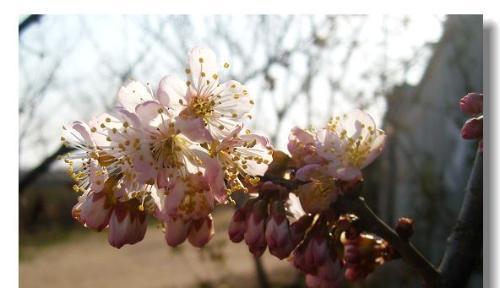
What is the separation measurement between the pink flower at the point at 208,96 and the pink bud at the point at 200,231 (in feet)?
0.41

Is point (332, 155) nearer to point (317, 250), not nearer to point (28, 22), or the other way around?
point (317, 250)

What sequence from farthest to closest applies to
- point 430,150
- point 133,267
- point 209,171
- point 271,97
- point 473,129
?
1. point 133,267
2. point 430,150
3. point 271,97
4. point 473,129
5. point 209,171

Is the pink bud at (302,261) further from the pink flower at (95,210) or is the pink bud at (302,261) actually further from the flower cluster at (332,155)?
the pink flower at (95,210)

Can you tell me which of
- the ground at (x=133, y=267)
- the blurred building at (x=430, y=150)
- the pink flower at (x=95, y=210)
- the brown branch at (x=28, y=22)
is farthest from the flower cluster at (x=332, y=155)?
the ground at (x=133, y=267)

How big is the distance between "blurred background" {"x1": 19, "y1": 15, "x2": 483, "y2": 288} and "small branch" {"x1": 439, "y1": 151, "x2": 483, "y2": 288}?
0.28 m

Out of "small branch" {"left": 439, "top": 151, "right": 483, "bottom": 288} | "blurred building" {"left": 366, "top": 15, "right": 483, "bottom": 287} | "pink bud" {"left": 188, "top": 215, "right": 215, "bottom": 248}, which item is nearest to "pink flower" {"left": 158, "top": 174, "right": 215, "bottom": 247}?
"pink bud" {"left": 188, "top": 215, "right": 215, "bottom": 248}

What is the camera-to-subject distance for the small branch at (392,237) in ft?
2.37

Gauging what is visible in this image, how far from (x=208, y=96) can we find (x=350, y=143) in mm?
201

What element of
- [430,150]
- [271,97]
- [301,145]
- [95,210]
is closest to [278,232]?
[301,145]

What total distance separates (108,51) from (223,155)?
140 centimetres

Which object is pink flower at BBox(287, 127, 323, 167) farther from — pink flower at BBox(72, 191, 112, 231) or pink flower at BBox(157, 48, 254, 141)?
pink flower at BBox(72, 191, 112, 231)

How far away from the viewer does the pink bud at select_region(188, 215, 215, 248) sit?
758mm

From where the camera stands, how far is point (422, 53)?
106 inches

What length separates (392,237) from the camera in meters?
0.77
